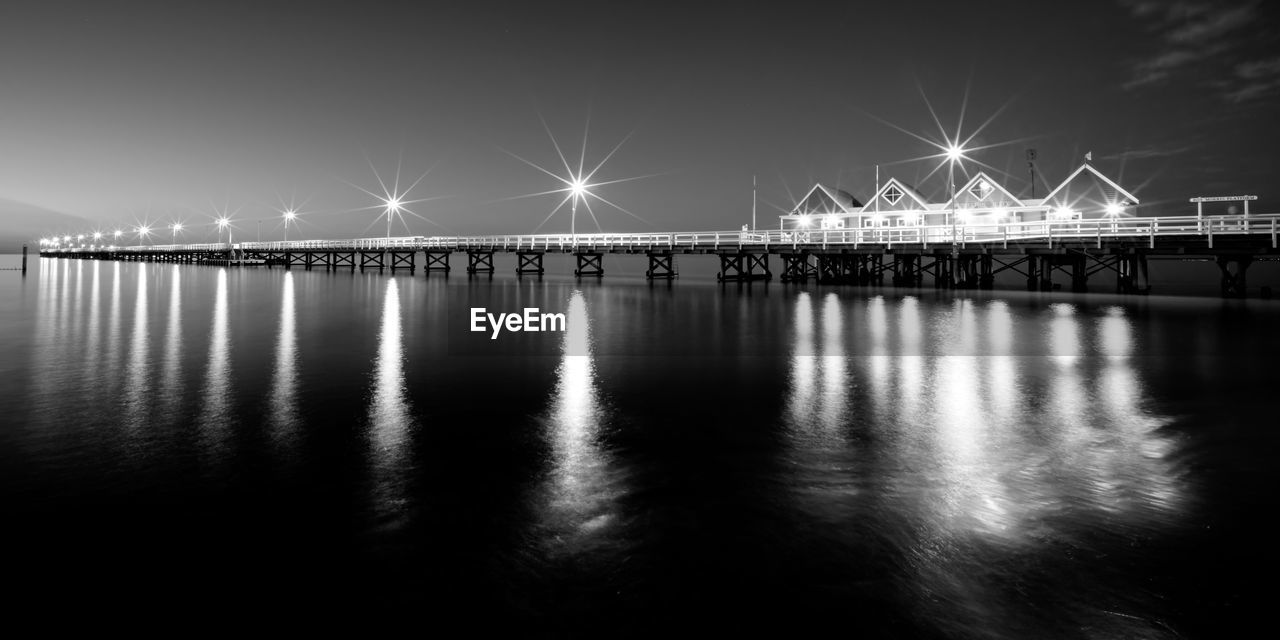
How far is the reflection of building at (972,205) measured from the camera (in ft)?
151

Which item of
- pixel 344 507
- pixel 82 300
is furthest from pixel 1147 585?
pixel 82 300

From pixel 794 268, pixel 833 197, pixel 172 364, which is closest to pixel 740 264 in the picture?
pixel 794 268

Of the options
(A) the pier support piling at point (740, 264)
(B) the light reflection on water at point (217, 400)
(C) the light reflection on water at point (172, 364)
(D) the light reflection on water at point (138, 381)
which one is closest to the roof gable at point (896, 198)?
(A) the pier support piling at point (740, 264)

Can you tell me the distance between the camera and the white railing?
28331 millimetres

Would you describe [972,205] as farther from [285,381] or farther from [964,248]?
[285,381]

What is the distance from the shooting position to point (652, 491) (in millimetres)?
5129

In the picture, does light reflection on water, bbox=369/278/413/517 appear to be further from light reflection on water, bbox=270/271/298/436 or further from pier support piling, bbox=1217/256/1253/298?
pier support piling, bbox=1217/256/1253/298

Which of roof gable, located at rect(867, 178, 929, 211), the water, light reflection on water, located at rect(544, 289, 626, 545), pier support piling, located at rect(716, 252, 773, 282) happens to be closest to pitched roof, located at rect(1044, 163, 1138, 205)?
roof gable, located at rect(867, 178, 929, 211)

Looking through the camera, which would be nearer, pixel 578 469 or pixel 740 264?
pixel 578 469

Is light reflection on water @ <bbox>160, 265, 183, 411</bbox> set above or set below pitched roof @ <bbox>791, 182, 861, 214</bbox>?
below

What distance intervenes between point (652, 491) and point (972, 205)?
54.3m

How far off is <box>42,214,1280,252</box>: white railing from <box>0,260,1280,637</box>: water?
69.6 ft

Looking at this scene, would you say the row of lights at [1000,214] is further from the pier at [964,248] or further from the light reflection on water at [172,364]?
the light reflection on water at [172,364]

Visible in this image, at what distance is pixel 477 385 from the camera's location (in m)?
9.80
